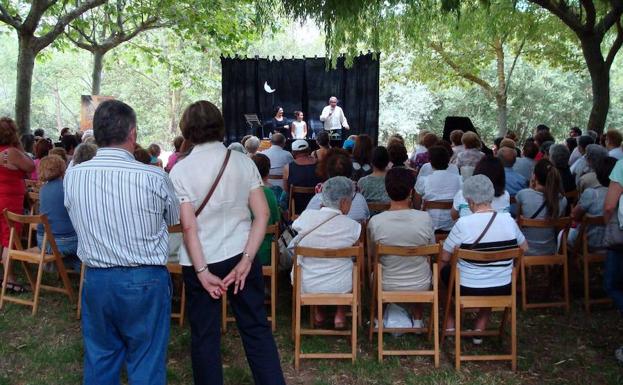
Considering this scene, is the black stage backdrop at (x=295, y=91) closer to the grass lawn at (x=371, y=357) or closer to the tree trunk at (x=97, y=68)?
the tree trunk at (x=97, y=68)

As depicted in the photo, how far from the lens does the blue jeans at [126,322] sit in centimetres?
237

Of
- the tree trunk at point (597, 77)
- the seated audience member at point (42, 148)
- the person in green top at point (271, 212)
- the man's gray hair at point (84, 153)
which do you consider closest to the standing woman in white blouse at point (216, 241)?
the person in green top at point (271, 212)

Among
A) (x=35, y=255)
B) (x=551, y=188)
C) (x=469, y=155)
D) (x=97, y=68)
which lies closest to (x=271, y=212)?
(x=35, y=255)

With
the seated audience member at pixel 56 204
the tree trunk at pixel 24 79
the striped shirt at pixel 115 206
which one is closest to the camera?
the striped shirt at pixel 115 206

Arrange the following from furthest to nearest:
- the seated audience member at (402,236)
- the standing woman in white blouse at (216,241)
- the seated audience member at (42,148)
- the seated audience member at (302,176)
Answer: the seated audience member at (42,148), the seated audience member at (302,176), the seated audience member at (402,236), the standing woman in white blouse at (216,241)

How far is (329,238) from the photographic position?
379cm

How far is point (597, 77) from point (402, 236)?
6683 mm

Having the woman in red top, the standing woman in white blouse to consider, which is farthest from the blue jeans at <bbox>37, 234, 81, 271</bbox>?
the standing woman in white blouse

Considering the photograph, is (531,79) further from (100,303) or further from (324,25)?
(100,303)

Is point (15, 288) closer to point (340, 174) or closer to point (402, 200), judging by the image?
point (340, 174)

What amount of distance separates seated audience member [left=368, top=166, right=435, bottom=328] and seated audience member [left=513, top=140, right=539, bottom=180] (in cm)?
306

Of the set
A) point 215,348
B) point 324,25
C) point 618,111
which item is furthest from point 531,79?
point 215,348

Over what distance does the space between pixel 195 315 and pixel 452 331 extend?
75.4 inches

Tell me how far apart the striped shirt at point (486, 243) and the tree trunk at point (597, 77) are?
6.39 metres
